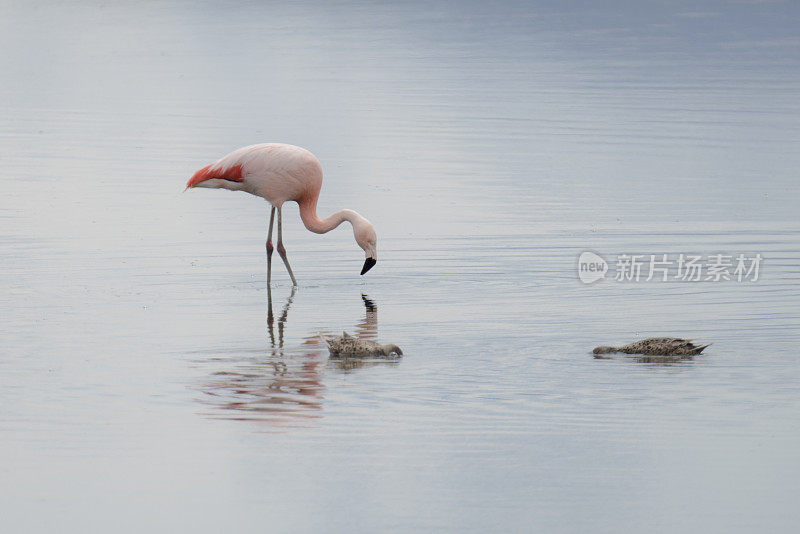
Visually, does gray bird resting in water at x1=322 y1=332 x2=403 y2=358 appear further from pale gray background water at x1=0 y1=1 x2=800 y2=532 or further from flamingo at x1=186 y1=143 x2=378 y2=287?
flamingo at x1=186 y1=143 x2=378 y2=287

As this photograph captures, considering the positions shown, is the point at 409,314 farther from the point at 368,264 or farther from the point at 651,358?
the point at 651,358

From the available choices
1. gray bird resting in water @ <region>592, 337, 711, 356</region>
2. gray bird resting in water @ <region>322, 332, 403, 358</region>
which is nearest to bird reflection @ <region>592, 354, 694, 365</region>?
gray bird resting in water @ <region>592, 337, 711, 356</region>

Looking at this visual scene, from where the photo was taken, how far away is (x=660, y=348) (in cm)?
1019

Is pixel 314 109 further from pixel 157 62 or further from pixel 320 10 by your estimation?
pixel 320 10

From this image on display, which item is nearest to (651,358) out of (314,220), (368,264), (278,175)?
(368,264)

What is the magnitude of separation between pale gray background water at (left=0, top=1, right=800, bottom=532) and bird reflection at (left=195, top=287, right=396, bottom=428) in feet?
0.10

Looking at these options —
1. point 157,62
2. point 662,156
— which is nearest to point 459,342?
point 662,156

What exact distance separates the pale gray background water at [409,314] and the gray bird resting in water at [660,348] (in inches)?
6.2

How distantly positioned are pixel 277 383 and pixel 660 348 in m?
2.48

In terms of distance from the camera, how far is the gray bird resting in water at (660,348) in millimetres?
10148

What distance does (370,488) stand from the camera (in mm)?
7652

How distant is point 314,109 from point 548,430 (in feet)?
57.1

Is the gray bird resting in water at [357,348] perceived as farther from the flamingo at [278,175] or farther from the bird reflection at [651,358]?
the flamingo at [278,175]

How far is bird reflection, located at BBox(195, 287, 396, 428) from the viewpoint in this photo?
29.1 feet
